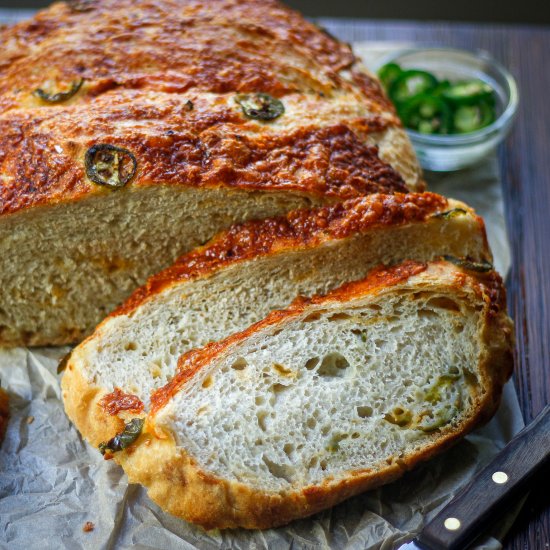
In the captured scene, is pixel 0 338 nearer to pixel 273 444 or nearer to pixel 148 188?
pixel 148 188

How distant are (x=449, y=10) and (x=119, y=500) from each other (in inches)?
246

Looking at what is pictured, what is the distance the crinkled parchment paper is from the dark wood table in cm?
20

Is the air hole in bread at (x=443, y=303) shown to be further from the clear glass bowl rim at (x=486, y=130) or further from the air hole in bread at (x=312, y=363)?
the clear glass bowl rim at (x=486, y=130)

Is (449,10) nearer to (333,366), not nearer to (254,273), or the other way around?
(254,273)

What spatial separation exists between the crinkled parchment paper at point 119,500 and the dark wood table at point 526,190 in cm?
20

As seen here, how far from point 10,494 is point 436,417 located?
2014mm

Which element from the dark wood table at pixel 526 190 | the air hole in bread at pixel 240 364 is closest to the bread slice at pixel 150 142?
the air hole in bread at pixel 240 364

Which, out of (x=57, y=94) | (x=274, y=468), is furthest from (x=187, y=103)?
(x=274, y=468)

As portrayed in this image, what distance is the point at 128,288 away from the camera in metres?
4.24

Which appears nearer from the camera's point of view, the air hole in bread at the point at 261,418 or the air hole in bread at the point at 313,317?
the air hole in bread at the point at 261,418

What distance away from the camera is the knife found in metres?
3.28

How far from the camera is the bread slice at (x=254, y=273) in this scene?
12.4ft

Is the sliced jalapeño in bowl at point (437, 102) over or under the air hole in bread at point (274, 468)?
over

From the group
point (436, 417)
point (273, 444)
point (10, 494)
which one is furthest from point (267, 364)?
point (10, 494)
